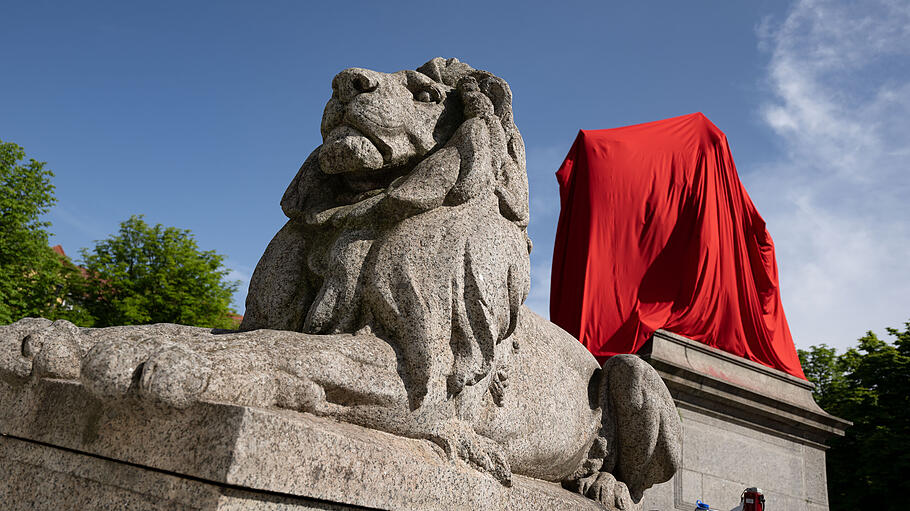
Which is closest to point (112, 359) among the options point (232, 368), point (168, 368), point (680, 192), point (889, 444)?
point (168, 368)

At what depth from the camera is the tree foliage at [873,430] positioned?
1714 cm

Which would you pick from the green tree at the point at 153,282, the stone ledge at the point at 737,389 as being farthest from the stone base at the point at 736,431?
the green tree at the point at 153,282

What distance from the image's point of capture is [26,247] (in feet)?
62.4

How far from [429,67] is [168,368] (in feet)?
6.95

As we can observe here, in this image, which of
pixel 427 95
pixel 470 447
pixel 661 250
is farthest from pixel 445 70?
pixel 661 250

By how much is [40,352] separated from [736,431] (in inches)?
305

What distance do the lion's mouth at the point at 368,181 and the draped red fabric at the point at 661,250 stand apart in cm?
623

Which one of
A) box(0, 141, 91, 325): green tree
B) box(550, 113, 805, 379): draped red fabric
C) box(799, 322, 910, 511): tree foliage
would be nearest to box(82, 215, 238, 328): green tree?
box(0, 141, 91, 325): green tree

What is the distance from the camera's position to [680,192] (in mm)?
10570

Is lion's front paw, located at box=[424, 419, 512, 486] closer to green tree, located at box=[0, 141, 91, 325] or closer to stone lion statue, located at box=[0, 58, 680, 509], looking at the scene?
stone lion statue, located at box=[0, 58, 680, 509]

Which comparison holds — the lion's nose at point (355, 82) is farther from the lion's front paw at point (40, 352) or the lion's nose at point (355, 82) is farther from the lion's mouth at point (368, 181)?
the lion's front paw at point (40, 352)

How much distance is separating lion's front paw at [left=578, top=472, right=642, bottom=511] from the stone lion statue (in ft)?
0.03

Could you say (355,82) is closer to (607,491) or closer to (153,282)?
(607,491)

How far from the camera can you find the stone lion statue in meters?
2.26
